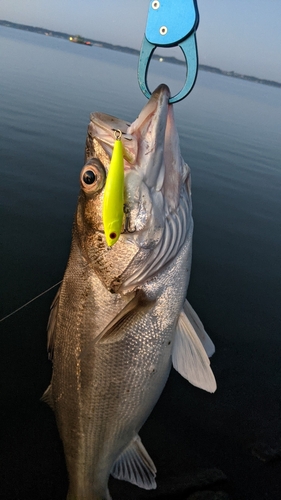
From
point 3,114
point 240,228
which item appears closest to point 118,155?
point 240,228

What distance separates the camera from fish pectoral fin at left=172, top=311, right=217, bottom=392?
2516 millimetres

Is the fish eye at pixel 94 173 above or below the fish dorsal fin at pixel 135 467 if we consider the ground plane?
above

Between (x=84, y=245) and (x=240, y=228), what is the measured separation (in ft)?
25.5

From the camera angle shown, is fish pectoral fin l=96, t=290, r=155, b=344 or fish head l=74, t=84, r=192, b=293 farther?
fish pectoral fin l=96, t=290, r=155, b=344

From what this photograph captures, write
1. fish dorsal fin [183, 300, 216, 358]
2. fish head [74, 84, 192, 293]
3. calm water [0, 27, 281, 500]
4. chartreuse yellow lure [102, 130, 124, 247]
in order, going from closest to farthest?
chartreuse yellow lure [102, 130, 124, 247]
fish head [74, 84, 192, 293]
fish dorsal fin [183, 300, 216, 358]
calm water [0, 27, 281, 500]

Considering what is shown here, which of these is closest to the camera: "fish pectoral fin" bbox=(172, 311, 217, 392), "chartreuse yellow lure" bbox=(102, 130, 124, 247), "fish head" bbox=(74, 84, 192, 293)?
"chartreuse yellow lure" bbox=(102, 130, 124, 247)

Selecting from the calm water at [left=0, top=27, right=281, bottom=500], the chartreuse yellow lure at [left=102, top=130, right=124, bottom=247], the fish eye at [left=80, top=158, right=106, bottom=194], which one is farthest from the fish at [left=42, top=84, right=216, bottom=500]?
the calm water at [left=0, top=27, right=281, bottom=500]

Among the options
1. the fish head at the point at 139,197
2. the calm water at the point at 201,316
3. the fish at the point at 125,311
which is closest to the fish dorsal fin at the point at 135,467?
the fish at the point at 125,311

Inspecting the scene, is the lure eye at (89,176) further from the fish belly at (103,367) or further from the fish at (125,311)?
the fish belly at (103,367)

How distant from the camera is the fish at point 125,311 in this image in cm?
215

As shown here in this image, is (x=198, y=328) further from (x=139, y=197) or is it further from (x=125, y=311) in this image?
(x=139, y=197)

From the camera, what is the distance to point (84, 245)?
7.79 feet

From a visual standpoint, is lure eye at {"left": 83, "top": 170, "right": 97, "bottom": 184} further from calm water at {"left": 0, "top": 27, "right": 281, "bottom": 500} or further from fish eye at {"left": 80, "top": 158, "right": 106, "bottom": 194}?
calm water at {"left": 0, "top": 27, "right": 281, "bottom": 500}

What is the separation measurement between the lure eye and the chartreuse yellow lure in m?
0.17
